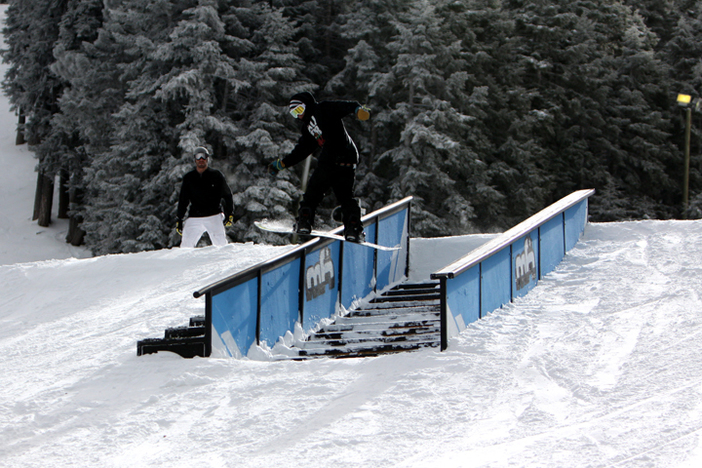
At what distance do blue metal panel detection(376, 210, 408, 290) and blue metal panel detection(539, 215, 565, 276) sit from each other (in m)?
1.98

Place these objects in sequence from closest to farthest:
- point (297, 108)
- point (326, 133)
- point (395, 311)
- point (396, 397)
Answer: point (396, 397) < point (297, 108) < point (326, 133) < point (395, 311)

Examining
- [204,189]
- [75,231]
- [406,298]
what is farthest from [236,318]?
[75,231]

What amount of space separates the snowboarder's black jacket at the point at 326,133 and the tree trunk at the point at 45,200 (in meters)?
27.3

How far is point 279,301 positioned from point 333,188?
1.34 metres

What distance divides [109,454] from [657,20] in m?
35.0

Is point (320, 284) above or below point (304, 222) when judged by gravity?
below

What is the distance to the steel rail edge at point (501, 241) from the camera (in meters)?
5.76

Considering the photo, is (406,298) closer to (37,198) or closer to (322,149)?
(322,149)

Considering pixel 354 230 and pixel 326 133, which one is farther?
pixel 354 230

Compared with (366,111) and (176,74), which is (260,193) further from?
(366,111)

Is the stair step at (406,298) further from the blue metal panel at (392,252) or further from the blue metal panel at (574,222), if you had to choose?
the blue metal panel at (574,222)

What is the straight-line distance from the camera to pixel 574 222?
32.2 ft

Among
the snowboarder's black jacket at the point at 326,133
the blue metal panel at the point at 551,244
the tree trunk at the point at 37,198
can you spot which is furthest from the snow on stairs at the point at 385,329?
the tree trunk at the point at 37,198

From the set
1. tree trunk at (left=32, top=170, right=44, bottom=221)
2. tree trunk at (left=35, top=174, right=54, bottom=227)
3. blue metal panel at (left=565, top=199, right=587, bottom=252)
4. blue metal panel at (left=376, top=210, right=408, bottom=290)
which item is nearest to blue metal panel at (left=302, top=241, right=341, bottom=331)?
blue metal panel at (left=376, top=210, right=408, bottom=290)
